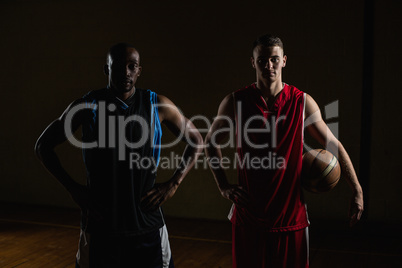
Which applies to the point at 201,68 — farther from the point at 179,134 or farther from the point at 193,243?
the point at 179,134

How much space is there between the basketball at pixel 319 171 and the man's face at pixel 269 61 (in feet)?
1.56

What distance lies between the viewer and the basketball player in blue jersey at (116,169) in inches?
77.6

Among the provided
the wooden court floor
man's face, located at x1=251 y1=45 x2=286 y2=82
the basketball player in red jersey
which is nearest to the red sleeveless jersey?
the basketball player in red jersey

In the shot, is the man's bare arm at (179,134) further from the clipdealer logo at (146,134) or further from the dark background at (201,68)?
the dark background at (201,68)

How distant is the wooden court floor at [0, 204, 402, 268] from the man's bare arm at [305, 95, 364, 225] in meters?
1.43

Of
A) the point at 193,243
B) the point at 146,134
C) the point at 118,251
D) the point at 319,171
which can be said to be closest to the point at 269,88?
the point at 319,171

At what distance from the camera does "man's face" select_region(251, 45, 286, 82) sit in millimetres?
2133

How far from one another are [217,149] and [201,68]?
2.54m

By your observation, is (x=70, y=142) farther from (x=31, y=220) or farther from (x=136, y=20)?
(x=136, y=20)

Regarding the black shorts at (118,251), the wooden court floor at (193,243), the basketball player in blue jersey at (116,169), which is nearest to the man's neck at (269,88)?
the basketball player in blue jersey at (116,169)

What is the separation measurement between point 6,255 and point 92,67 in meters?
2.40

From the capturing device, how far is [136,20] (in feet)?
16.1

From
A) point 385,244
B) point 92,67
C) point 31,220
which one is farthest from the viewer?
point 92,67

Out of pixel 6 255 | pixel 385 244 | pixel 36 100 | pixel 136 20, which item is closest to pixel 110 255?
pixel 6 255
